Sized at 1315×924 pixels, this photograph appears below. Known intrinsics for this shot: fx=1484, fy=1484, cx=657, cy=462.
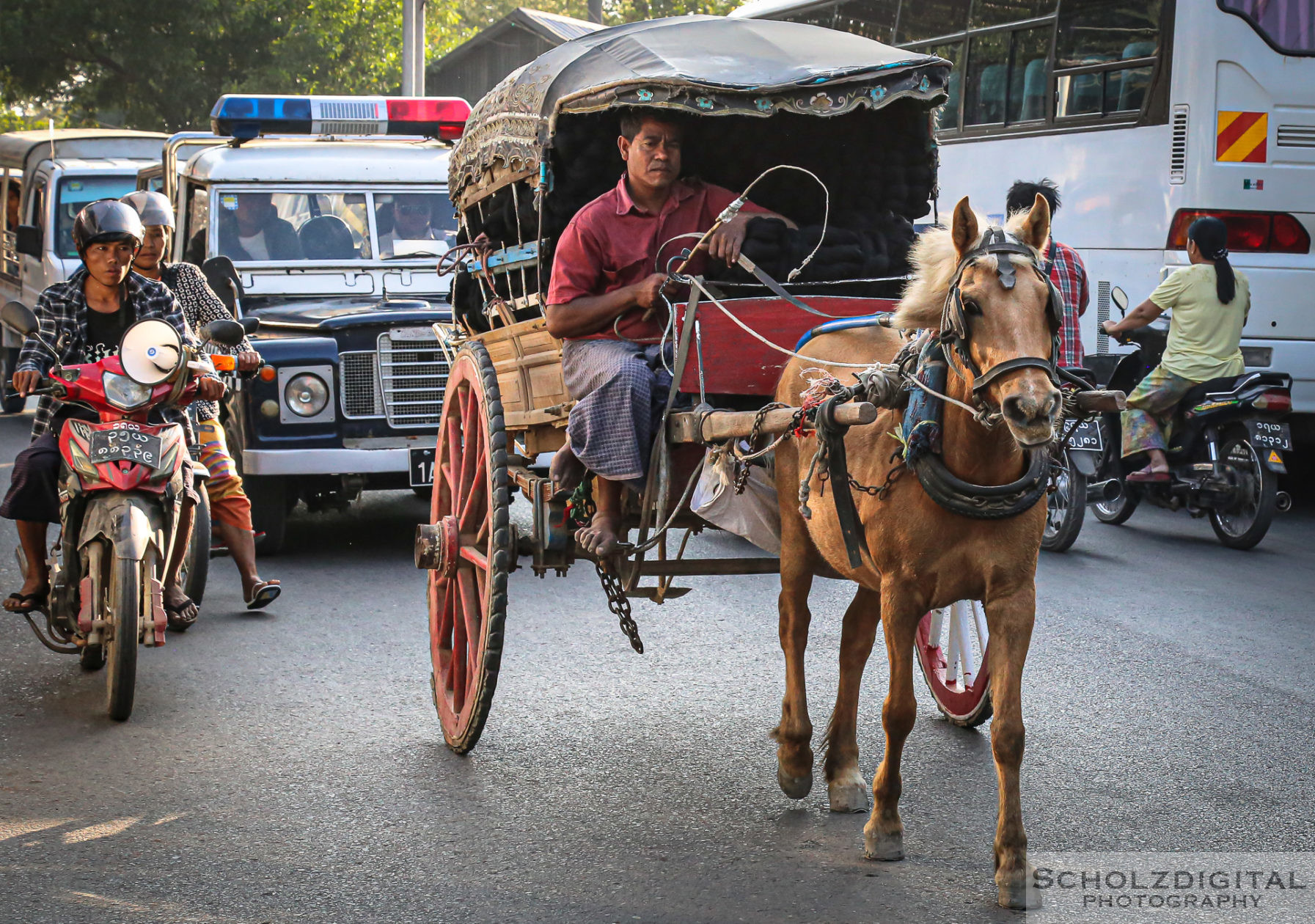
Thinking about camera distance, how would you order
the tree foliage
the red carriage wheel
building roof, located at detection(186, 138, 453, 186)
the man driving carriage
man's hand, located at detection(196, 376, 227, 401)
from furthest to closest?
the tree foliage → building roof, located at detection(186, 138, 453, 186) → man's hand, located at detection(196, 376, 227, 401) → the red carriage wheel → the man driving carriage

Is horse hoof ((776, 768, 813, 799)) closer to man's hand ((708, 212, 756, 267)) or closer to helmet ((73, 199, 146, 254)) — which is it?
man's hand ((708, 212, 756, 267))

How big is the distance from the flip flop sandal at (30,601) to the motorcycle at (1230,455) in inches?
269

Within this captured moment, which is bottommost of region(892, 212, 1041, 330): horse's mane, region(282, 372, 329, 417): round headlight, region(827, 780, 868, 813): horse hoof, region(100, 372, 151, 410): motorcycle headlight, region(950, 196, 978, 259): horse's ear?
region(827, 780, 868, 813): horse hoof

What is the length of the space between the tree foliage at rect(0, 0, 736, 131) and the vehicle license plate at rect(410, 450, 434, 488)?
2192cm

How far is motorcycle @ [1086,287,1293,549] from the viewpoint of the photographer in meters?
9.24

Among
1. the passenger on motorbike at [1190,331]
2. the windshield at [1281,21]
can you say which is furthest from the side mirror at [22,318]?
the windshield at [1281,21]

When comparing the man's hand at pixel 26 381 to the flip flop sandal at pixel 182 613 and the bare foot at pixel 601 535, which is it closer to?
the flip flop sandal at pixel 182 613

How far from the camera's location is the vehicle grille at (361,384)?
9031 millimetres

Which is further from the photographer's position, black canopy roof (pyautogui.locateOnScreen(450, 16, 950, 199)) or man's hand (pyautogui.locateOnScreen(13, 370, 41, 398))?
man's hand (pyautogui.locateOnScreen(13, 370, 41, 398))

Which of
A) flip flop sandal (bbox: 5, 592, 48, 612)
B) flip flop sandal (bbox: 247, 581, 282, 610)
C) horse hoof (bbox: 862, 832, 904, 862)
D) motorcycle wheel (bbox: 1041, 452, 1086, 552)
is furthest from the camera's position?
motorcycle wheel (bbox: 1041, 452, 1086, 552)

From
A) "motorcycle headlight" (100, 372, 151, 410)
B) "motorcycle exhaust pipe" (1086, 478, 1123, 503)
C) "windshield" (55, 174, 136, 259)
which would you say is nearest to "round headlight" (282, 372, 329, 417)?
"motorcycle headlight" (100, 372, 151, 410)

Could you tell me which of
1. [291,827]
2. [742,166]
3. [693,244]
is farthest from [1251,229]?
[291,827]

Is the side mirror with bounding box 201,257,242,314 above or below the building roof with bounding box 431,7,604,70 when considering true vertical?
below

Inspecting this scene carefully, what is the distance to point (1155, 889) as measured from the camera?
13.4 ft
